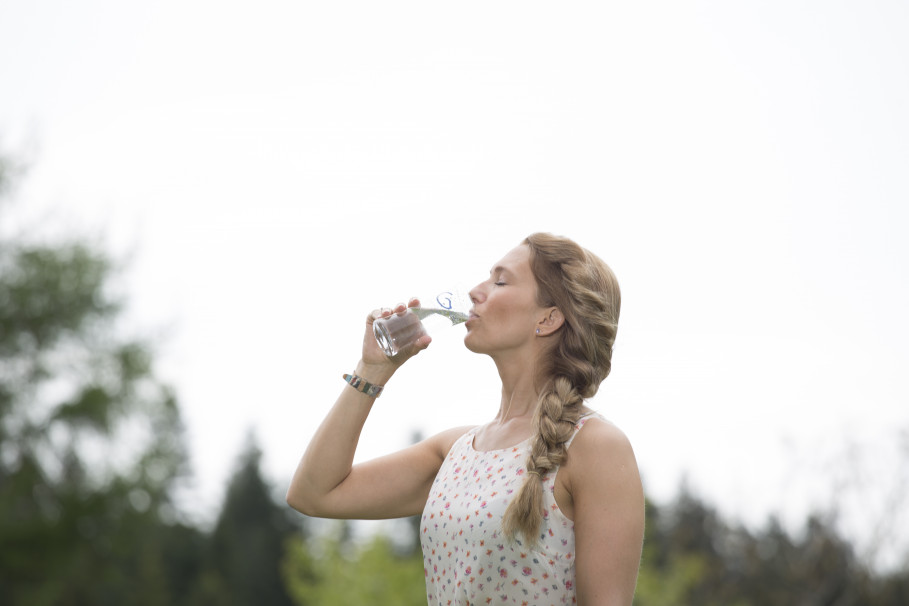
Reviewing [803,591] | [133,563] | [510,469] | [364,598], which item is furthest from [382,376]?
[133,563]

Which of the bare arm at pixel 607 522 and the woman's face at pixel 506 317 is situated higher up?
the woman's face at pixel 506 317

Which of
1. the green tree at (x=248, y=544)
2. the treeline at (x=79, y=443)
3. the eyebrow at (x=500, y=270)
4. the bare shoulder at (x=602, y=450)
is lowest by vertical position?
the green tree at (x=248, y=544)

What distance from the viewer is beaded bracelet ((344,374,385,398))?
3076 mm

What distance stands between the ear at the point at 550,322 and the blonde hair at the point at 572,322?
16mm

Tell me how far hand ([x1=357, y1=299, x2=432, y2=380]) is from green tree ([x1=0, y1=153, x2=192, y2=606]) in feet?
62.6

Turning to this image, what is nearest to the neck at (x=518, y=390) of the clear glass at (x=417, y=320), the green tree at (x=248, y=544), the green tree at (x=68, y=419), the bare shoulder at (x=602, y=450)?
the clear glass at (x=417, y=320)

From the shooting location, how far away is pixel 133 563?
3475cm

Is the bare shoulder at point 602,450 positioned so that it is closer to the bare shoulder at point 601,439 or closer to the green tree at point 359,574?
the bare shoulder at point 601,439

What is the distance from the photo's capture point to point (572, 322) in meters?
2.90

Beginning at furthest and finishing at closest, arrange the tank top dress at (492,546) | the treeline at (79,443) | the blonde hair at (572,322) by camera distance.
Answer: the treeline at (79,443) < the blonde hair at (572,322) < the tank top dress at (492,546)

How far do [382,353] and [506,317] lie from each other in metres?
0.42

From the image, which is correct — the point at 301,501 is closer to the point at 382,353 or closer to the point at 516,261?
the point at 382,353

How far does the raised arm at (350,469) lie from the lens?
3.07 m

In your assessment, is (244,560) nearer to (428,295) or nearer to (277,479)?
(277,479)
